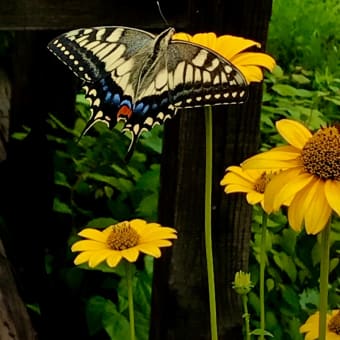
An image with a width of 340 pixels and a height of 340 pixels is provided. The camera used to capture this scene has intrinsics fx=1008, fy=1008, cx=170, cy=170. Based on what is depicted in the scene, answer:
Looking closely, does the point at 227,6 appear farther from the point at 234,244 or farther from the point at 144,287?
the point at 144,287

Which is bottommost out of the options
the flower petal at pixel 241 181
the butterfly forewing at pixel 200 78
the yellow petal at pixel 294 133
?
the flower petal at pixel 241 181

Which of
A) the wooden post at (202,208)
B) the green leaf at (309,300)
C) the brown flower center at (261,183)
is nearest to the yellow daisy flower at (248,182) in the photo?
the brown flower center at (261,183)

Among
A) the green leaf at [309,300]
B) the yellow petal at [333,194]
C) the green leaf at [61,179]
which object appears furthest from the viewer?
the green leaf at [61,179]

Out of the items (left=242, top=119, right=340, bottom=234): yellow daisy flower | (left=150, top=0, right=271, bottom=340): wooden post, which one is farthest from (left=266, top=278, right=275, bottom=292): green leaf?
(left=242, top=119, right=340, bottom=234): yellow daisy flower

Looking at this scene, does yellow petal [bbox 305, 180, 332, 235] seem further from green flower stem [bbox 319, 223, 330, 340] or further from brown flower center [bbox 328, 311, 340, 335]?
brown flower center [bbox 328, 311, 340, 335]

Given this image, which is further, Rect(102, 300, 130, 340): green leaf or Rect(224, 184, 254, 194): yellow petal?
Rect(102, 300, 130, 340): green leaf

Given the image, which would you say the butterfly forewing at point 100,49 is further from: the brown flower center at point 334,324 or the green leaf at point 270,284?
the green leaf at point 270,284

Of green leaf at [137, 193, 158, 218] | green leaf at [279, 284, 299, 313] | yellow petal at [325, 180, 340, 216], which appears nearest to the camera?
yellow petal at [325, 180, 340, 216]
